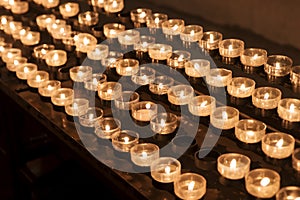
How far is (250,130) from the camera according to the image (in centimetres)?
126

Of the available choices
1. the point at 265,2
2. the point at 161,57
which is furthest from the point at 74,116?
the point at 265,2

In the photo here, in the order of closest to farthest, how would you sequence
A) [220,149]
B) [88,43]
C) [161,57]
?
1. [220,149]
2. [161,57]
3. [88,43]

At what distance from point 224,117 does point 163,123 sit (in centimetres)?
15

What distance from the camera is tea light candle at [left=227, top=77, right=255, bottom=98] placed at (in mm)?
1369

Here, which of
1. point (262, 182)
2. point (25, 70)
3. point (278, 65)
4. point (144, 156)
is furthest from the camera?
point (25, 70)

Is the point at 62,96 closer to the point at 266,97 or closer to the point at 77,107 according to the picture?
the point at 77,107

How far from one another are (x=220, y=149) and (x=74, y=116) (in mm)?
405

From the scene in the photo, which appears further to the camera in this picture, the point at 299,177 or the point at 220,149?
the point at 220,149

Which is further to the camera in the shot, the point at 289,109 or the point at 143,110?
the point at 143,110

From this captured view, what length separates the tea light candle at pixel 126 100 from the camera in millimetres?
1431

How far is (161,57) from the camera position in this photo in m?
1.60

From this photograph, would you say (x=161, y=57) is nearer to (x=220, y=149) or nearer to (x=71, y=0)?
(x=220, y=149)

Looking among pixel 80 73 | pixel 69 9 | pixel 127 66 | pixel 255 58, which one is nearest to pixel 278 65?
pixel 255 58

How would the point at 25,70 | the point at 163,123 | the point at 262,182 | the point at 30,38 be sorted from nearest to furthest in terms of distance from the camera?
the point at 262,182, the point at 163,123, the point at 25,70, the point at 30,38
